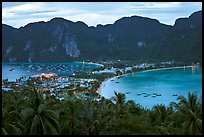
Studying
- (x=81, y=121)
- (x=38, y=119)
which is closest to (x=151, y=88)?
(x=81, y=121)

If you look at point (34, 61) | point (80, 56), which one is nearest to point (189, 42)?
point (80, 56)

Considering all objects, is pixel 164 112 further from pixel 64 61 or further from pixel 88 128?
pixel 64 61

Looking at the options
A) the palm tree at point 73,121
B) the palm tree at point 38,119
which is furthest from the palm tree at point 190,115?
the palm tree at point 38,119

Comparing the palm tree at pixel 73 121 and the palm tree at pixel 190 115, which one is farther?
the palm tree at pixel 73 121

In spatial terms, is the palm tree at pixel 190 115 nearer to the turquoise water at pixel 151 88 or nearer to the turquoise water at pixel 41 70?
the turquoise water at pixel 151 88

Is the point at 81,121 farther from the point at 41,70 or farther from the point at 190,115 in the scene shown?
the point at 41,70

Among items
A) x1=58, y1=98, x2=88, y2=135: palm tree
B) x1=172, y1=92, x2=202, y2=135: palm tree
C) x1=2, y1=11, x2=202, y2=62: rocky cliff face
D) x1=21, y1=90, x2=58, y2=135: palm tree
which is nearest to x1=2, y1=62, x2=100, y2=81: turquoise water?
x1=2, y1=11, x2=202, y2=62: rocky cliff face
